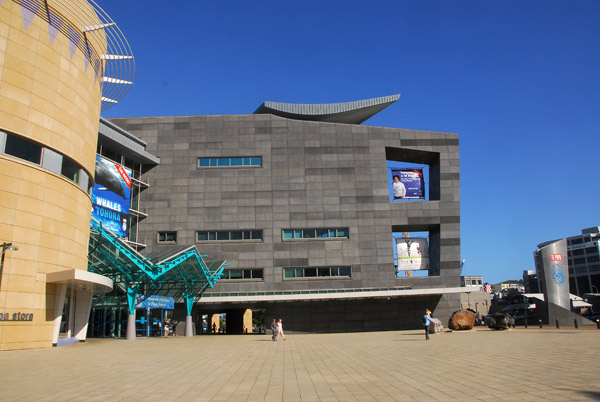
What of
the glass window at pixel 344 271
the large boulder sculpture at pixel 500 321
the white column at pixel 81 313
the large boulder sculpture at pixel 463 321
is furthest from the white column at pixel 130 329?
the large boulder sculpture at pixel 500 321

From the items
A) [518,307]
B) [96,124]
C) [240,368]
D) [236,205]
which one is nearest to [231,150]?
[236,205]

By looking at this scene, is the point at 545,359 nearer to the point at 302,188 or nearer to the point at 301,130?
the point at 302,188

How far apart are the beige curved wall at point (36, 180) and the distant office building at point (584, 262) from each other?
134213 mm

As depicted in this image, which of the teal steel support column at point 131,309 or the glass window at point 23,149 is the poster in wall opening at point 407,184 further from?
the glass window at point 23,149

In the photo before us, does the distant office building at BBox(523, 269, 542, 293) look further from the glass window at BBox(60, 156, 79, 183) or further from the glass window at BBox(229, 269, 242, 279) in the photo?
the glass window at BBox(60, 156, 79, 183)

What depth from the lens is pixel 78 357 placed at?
773 inches

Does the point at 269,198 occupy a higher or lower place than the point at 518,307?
higher

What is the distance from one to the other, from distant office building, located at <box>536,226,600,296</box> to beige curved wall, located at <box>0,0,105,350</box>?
440 ft

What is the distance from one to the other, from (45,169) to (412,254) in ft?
127

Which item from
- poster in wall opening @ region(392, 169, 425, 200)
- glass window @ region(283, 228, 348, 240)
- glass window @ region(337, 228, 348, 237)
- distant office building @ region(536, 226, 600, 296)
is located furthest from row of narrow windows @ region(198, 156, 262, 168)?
distant office building @ region(536, 226, 600, 296)

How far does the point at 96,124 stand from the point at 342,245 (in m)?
28.0

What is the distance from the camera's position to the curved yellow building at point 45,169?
929 inches

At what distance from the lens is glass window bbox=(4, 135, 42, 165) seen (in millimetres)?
24094

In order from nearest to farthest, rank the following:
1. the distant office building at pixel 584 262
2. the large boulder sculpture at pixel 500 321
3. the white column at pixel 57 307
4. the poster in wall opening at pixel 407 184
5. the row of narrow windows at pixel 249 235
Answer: the white column at pixel 57 307, the large boulder sculpture at pixel 500 321, the row of narrow windows at pixel 249 235, the poster in wall opening at pixel 407 184, the distant office building at pixel 584 262
